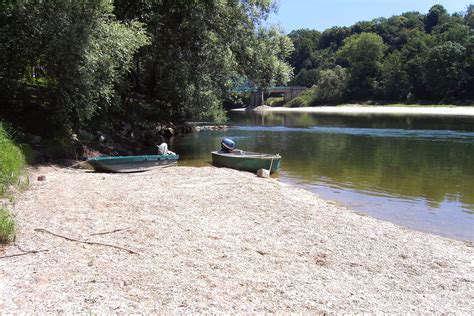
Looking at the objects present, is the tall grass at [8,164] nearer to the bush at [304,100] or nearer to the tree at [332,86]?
the tree at [332,86]

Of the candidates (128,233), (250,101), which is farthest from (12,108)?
(250,101)

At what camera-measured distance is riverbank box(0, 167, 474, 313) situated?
6.50 meters

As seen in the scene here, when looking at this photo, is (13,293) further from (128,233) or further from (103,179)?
(103,179)

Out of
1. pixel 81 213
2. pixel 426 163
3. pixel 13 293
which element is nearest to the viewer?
pixel 13 293

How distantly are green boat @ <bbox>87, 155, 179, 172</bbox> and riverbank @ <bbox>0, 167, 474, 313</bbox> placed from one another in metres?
4.99

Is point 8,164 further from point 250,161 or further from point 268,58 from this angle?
point 268,58

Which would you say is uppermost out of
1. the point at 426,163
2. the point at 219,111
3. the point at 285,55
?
the point at 285,55

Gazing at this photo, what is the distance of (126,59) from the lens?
805 inches

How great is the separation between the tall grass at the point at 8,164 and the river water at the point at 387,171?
35.1 feet

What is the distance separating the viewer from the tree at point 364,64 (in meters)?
126

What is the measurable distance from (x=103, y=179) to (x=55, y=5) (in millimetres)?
7025

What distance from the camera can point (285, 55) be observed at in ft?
100

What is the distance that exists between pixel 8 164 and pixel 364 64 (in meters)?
128

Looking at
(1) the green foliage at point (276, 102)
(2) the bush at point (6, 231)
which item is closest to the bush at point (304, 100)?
(1) the green foliage at point (276, 102)
